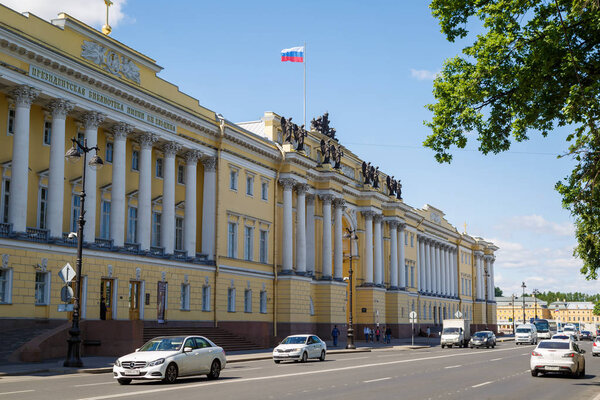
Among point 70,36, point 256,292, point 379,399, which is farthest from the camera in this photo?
point 256,292

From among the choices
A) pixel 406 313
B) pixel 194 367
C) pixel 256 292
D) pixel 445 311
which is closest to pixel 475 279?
pixel 445 311

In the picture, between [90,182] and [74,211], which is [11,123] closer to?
[90,182]

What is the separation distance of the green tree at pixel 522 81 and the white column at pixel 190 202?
2956 centimetres

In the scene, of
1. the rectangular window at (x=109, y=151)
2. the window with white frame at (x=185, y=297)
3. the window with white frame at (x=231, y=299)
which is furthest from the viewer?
the window with white frame at (x=231, y=299)

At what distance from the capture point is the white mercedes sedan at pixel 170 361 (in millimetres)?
20672

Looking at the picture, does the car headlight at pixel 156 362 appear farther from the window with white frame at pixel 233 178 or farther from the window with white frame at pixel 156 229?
the window with white frame at pixel 233 178

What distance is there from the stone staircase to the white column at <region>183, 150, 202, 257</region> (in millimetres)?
5182

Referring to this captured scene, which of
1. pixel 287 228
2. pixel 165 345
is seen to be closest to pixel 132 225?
pixel 287 228

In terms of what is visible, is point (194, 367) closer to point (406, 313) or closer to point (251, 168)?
point (251, 168)

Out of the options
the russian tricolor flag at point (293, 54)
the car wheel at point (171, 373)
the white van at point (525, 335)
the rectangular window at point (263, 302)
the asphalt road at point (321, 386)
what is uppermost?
the russian tricolor flag at point (293, 54)

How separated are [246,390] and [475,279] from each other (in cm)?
10636

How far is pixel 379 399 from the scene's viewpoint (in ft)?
57.4

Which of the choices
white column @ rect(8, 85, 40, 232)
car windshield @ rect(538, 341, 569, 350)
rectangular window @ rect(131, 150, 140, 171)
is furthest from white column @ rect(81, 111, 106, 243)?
car windshield @ rect(538, 341, 569, 350)

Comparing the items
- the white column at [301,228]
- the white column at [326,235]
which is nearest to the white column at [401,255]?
the white column at [326,235]
